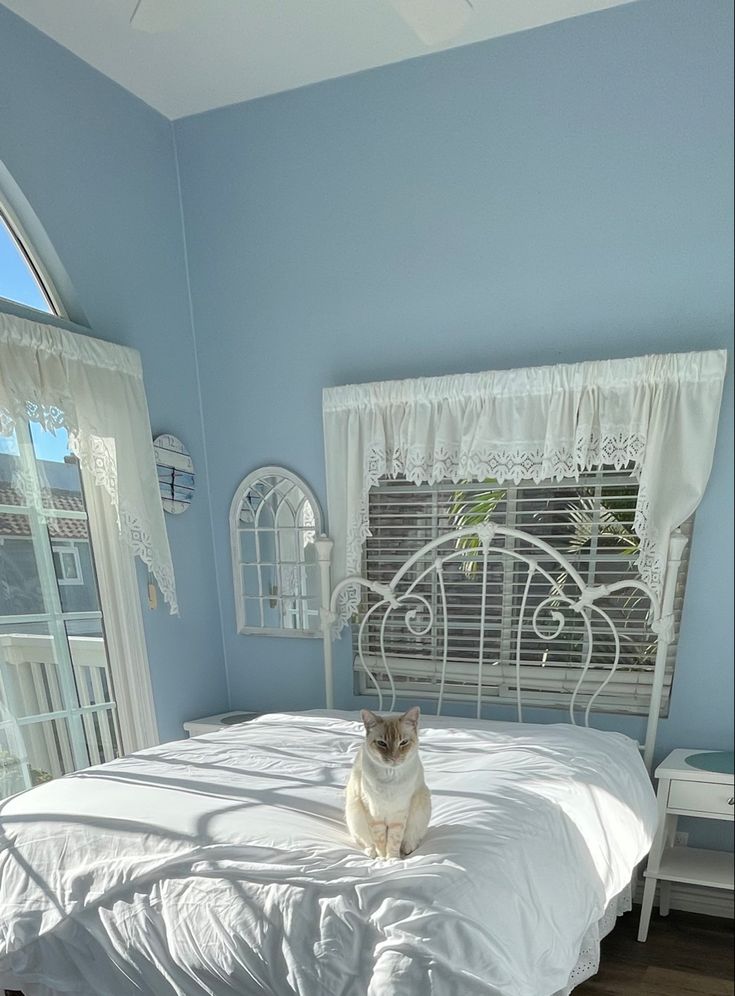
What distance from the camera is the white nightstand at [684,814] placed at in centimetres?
202

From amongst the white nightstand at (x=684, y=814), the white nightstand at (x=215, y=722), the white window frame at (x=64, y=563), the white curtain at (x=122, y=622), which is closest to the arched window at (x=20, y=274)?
the white curtain at (x=122, y=622)

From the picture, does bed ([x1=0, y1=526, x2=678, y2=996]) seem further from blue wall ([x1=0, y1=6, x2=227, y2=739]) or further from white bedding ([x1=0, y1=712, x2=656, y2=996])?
blue wall ([x1=0, y1=6, x2=227, y2=739])

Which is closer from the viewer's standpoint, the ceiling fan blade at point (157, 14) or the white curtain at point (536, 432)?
the ceiling fan blade at point (157, 14)

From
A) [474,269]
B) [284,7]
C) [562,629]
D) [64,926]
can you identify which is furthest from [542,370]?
[64,926]

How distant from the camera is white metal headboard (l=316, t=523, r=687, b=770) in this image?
2.18 m

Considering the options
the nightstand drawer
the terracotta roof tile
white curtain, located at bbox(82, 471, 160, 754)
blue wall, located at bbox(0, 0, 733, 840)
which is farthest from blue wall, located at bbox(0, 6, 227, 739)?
the nightstand drawer

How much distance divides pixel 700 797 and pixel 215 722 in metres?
1.74

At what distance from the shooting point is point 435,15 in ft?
4.93

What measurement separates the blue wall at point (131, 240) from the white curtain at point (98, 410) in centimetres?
17

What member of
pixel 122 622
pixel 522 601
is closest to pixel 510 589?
pixel 522 601

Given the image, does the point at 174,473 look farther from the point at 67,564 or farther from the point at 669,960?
the point at 669,960

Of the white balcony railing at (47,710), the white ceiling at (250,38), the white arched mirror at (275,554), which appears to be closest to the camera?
the white balcony railing at (47,710)

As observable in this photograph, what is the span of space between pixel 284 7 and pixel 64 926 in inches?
101

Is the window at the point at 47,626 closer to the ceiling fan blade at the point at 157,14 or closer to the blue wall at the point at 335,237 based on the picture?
the blue wall at the point at 335,237
